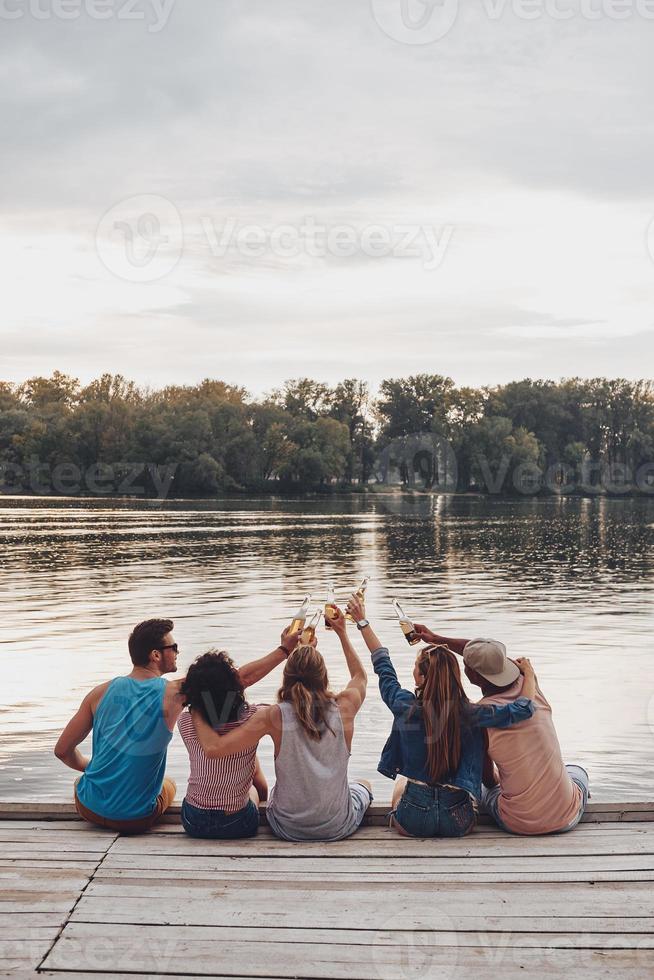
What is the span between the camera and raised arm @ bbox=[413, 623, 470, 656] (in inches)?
227

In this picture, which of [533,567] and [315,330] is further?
[315,330]

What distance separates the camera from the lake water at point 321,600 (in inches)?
491

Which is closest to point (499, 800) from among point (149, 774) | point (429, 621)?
point (149, 774)

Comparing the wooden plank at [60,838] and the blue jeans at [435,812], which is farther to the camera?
the blue jeans at [435,812]

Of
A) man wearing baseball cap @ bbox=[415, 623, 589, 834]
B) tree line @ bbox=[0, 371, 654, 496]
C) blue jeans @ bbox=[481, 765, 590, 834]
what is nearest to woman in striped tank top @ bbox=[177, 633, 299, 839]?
man wearing baseball cap @ bbox=[415, 623, 589, 834]

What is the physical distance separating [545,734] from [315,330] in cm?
15660

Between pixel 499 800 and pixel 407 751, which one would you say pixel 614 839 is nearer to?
pixel 499 800

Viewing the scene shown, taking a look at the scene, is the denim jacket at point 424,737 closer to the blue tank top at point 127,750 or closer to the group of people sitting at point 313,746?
the group of people sitting at point 313,746

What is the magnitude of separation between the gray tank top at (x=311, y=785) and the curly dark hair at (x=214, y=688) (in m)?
0.29

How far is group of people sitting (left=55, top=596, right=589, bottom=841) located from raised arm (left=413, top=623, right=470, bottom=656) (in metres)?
0.21

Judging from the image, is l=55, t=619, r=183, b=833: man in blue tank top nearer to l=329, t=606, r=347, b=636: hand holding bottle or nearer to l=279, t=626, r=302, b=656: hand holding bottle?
l=279, t=626, r=302, b=656: hand holding bottle

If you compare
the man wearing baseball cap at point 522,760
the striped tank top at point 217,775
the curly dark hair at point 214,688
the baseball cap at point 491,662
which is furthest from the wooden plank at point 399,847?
the baseball cap at point 491,662

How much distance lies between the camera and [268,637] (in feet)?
69.6

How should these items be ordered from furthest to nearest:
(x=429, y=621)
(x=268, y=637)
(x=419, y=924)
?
(x=429, y=621), (x=268, y=637), (x=419, y=924)
